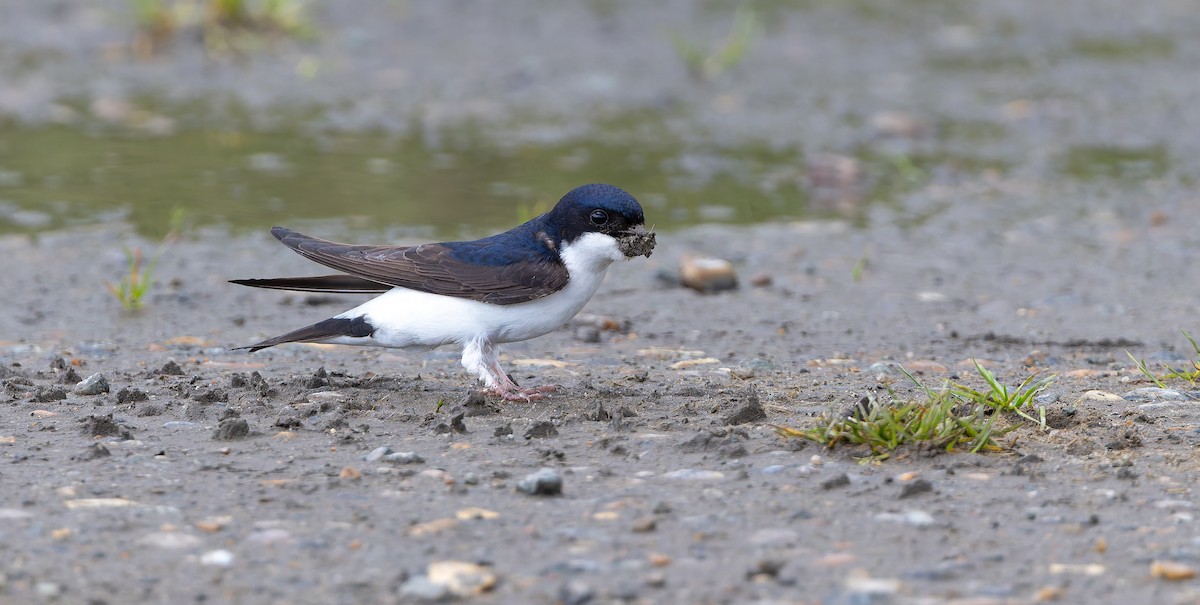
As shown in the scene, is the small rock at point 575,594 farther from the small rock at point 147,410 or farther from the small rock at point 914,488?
the small rock at point 147,410

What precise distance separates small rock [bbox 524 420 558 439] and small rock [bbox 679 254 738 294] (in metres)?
2.20

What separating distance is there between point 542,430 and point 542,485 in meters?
0.54

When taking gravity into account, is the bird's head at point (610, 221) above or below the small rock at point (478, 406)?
above

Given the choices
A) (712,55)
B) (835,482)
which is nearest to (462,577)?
(835,482)

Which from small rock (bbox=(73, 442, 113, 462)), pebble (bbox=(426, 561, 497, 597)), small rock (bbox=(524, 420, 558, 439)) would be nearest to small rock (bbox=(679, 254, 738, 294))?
small rock (bbox=(524, 420, 558, 439))

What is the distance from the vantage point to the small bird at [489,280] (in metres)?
4.14

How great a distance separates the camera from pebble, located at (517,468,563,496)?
10.4 ft

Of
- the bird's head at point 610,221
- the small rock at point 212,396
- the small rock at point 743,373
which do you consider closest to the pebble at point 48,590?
the small rock at point 212,396

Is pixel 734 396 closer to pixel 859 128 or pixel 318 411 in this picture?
pixel 318 411

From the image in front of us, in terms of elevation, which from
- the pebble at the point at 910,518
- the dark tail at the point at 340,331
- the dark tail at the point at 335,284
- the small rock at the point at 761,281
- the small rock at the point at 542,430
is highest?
the dark tail at the point at 335,284

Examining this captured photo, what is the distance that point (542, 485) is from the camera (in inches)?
125

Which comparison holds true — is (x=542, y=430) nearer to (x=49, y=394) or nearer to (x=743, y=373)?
(x=743, y=373)

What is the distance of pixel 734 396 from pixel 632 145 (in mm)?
4458

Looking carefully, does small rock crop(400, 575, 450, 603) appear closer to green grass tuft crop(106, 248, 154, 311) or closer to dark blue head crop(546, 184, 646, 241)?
dark blue head crop(546, 184, 646, 241)
